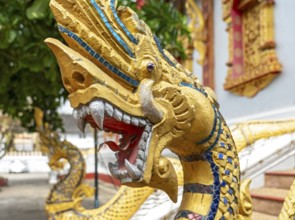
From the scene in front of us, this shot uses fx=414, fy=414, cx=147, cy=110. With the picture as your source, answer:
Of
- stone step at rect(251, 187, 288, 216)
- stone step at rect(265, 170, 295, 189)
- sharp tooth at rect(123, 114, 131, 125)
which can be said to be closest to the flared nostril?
sharp tooth at rect(123, 114, 131, 125)

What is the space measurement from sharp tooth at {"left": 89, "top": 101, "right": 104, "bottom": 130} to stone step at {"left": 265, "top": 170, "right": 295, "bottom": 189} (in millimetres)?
→ 1985

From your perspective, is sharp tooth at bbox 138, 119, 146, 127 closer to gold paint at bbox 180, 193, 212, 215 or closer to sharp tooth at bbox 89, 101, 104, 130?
sharp tooth at bbox 89, 101, 104, 130

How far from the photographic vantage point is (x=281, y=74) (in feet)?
12.6

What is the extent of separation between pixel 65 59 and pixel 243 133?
1.90m

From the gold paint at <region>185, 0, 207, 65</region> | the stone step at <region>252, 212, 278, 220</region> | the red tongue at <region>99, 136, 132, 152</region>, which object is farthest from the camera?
the gold paint at <region>185, 0, 207, 65</region>

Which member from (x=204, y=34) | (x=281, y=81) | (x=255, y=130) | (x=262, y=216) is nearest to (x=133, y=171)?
(x=262, y=216)

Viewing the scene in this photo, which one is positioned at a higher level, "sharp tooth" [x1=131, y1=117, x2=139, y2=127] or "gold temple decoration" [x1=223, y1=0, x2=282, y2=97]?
"gold temple decoration" [x1=223, y1=0, x2=282, y2=97]

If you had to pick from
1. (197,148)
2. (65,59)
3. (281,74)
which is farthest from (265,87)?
(65,59)

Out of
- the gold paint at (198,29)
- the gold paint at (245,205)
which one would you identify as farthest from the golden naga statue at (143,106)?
the gold paint at (198,29)

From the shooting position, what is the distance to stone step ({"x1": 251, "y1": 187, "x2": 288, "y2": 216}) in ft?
7.79

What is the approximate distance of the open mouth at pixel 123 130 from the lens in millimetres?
917

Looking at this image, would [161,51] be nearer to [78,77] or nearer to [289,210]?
[78,77]

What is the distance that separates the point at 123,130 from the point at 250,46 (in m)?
3.85

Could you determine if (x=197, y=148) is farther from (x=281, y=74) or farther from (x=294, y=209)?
(x=281, y=74)
